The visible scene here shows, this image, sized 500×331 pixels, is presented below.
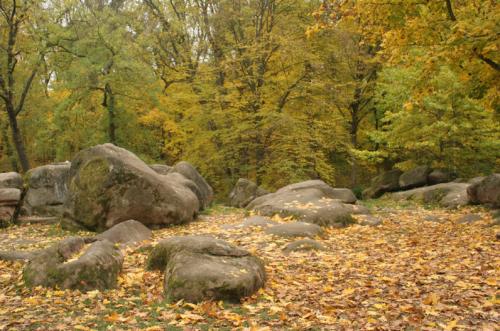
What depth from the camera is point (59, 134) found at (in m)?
27.1

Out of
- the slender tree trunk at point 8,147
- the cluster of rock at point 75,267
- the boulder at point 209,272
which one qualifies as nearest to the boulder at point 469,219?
the boulder at point 209,272

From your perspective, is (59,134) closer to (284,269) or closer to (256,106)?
(256,106)

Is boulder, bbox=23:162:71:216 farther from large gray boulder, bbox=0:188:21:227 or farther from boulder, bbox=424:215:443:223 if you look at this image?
boulder, bbox=424:215:443:223

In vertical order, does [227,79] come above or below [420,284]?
above

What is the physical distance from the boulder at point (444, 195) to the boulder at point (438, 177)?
7.14 feet

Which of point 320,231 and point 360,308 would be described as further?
point 320,231

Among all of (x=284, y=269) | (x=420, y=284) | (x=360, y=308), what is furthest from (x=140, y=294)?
(x=420, y=284)

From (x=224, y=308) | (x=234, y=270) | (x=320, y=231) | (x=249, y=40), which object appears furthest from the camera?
(x=249, y=40)

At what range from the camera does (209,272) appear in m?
6.93

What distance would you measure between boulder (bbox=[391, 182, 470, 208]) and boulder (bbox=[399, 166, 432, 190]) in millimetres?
1769

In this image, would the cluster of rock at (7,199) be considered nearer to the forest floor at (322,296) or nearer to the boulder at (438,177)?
the forest floor at (322,296)

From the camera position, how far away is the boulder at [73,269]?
7410mm

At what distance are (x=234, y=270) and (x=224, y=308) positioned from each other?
75cm

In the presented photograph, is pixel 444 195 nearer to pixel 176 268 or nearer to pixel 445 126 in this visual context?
pixel 445 126
